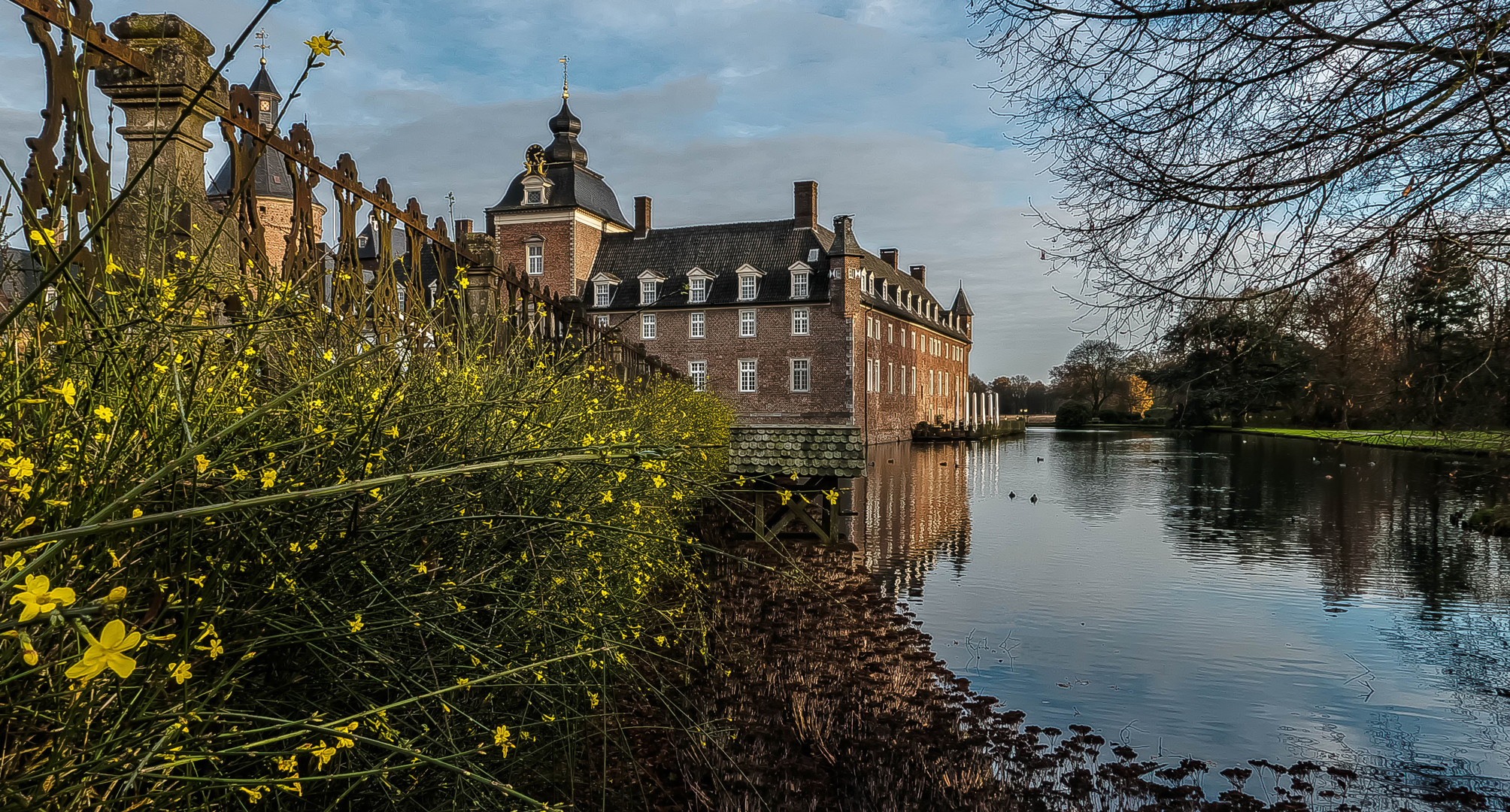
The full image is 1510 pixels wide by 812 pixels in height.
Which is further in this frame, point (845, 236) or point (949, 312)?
point (949, 312)

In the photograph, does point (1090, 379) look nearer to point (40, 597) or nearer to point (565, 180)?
point (565, 180)

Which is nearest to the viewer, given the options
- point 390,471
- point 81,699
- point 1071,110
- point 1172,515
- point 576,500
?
point 81,699

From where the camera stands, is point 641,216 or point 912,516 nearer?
point 912,516

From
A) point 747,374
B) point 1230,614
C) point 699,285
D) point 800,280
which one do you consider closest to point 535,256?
point 699,285

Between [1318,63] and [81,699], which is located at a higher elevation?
[1318,63]

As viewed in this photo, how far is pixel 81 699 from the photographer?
4.95ft

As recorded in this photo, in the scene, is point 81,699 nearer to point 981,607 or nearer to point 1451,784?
point 1451,784

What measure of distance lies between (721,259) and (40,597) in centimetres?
3849

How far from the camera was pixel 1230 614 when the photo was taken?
28.1 ft

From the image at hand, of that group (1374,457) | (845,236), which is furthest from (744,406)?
(1374,457)

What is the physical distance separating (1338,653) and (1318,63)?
524 centimetres

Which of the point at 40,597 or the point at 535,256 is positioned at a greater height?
the point at 535,256

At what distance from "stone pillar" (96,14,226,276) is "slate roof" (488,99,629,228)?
116ft

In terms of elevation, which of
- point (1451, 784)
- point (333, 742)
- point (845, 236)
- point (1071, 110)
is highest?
point (845, 236)
